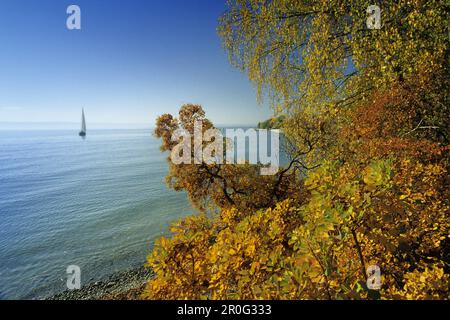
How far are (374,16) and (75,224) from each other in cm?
3732

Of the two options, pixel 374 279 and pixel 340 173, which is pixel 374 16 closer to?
pixel 340 173

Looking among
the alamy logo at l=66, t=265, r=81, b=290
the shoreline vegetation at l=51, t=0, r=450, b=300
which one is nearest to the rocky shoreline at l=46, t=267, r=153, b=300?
the alamy logo at l=66, t=265, r=81, b=290

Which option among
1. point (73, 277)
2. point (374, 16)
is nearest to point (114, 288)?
point (73, 277)

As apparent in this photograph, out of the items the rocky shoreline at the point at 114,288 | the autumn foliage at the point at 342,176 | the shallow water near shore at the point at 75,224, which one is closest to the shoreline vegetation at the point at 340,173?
the autumn foliage at the point at 342,176

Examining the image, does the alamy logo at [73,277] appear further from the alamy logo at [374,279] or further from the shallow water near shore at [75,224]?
the alamy logo at [374,279]

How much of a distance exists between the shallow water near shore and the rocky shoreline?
1.09 metres

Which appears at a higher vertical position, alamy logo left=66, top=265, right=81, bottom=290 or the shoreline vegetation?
the shoreline vegetation

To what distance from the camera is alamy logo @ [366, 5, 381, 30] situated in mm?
6418

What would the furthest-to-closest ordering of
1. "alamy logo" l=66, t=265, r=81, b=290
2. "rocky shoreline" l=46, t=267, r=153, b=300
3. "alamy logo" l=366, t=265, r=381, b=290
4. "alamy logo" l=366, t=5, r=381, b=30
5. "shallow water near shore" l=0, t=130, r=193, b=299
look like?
"shallow water near shore" l=0, t=130, r=193, b=299 < "alamy logo" l=66, t=265, r=81, b=290 < "rocky shoreline" l=46, t=267, r=153, b=300 < "alamy logo" l=366, t=5, r=381, b=30 < "alamy logo" l=366, t=265, r=381, b=290

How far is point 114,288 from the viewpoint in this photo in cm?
1905

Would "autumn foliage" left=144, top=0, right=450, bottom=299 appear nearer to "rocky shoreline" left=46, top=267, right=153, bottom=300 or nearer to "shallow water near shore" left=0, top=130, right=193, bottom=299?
"rocky shoreline" left=46, top=267, right=153, bottom=300

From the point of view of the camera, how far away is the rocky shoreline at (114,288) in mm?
17734

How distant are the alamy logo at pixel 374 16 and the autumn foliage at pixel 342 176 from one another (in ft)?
0.80
